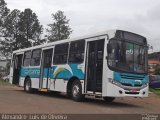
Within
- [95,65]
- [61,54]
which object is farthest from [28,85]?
[95,65]

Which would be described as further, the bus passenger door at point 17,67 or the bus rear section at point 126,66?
the bus passenger door at point 17,67

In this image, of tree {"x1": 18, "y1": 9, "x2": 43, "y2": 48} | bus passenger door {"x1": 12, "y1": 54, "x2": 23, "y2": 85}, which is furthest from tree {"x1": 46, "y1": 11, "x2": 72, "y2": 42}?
bus passenger door {"x1": 12, "y1": 54, "x2": 23, "y2": 85}

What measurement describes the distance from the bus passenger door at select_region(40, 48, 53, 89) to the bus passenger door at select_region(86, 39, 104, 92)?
481 centimetres

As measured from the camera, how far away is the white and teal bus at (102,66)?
1681cm

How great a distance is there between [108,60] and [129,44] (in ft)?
4.73

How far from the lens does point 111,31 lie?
17.2 m

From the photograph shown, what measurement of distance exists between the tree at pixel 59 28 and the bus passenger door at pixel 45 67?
55.6 m

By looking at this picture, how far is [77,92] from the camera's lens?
1877cm

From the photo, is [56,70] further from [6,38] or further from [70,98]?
[6,38]

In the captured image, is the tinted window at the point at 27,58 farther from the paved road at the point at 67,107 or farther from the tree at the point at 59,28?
the tree at the point at 59,28

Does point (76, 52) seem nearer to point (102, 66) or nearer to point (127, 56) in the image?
point (102, 66)

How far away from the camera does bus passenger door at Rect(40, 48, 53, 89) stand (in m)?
22.5

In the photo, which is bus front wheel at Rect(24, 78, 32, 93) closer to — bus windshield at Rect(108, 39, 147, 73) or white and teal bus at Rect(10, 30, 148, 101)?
white and teal bus at Rect(10, 30, 148, 101)

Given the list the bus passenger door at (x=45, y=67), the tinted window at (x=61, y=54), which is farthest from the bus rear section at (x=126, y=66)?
the bus passenger door at (x=45, y=67)
